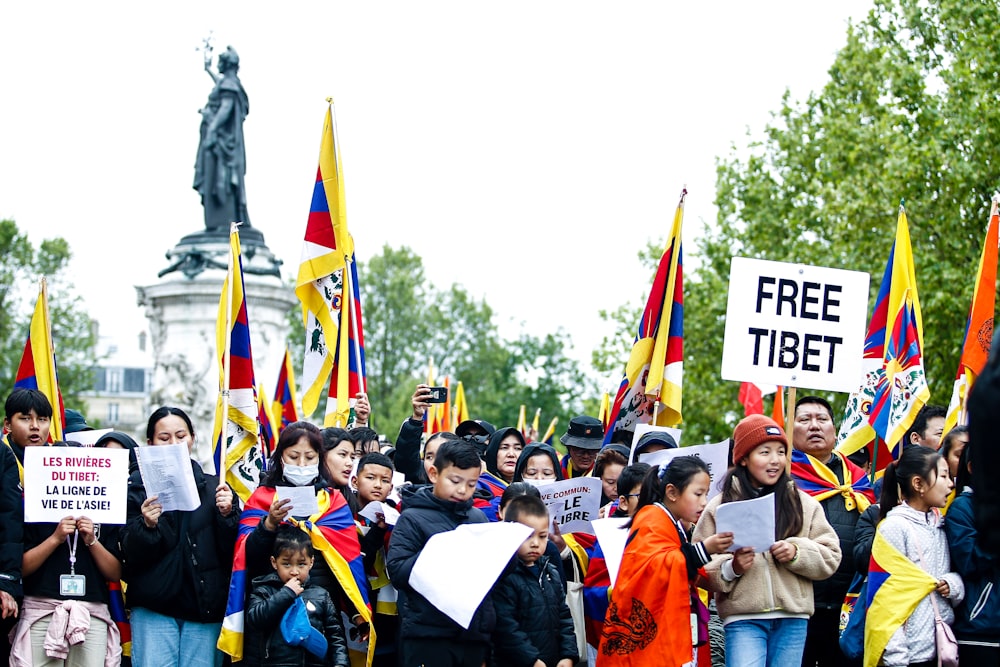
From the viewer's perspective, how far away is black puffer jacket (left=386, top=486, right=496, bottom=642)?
7160 mm

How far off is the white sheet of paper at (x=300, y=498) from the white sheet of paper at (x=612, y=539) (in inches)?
56.0

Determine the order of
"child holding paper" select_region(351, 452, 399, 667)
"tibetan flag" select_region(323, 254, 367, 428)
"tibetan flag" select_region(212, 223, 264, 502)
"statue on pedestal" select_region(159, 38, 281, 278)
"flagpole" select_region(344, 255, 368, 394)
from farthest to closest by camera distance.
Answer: "statue on pedestal" select_region(159, 38, 281, 278) → "flagpole" select_region(344, 255, 368, 394) → "tibetan flag" select_region(323, 254, 367, 428) → "tibetan flag" select_region(212, 223, 264, 502) → "child holding paper" select_region(351, 452, 399, 667)

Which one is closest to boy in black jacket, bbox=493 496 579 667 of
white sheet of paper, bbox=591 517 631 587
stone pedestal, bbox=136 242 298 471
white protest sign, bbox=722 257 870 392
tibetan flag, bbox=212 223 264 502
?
white sheet of paper, bbox=591 517 631 587

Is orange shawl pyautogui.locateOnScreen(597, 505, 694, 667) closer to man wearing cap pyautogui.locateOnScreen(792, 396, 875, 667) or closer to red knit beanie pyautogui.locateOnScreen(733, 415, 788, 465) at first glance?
red knit beanie pyautogui.locateOnScreen(733, 415, 788, 465)

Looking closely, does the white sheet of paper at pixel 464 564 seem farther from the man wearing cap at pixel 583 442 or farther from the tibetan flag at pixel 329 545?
the man wearing cap at pixel 583 442

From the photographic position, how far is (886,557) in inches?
285

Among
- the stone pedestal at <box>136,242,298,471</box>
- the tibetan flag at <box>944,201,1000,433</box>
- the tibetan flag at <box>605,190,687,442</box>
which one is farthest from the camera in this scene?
the stone pedestal at <box>136,242,298,471</box>

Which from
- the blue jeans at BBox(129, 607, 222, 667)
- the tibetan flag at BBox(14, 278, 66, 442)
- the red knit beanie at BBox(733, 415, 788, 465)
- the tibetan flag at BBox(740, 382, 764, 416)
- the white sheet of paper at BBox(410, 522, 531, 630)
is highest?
the tibetan flag at BBox(14, 278, 66, 442)

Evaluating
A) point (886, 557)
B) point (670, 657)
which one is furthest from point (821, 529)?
point (670, 657)

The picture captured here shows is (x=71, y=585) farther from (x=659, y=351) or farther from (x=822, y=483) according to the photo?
(x=659, y=351)

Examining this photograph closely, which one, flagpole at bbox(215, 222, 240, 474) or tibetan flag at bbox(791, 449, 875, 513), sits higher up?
flagpole at bbox(215, 222, 240, 474)

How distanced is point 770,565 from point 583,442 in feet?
10.2

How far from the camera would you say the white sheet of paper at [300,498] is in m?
7.40

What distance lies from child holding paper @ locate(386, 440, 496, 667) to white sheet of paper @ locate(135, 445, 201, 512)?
1.09 m
